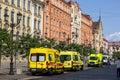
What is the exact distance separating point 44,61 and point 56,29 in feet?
200

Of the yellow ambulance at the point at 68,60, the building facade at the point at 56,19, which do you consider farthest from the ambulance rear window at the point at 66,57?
the building facade at the point at 56,19

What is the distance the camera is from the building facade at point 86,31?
130 meters

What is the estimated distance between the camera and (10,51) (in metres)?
33.4

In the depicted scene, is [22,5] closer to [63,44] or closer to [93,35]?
[63,44]

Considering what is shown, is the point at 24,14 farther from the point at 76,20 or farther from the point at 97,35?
the point at 97,35

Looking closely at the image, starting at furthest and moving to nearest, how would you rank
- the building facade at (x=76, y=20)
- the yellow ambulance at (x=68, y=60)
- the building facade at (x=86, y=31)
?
the building facade at (x=86, y=31) < the building facade at (x=76, y=20) < the yellow ambulance at (x=68, y=60)

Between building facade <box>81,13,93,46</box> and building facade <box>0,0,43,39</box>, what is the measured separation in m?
45.3

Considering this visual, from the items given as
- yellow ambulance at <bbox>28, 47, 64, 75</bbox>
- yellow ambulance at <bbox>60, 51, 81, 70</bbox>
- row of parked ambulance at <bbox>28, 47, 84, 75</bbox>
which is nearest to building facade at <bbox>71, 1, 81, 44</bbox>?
yellow ambulance at <bbox>60, 51, 81, 70</bbox>

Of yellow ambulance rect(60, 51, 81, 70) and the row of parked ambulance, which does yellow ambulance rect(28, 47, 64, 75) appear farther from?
yellow ambulance rect(60, 51, 81, 70)

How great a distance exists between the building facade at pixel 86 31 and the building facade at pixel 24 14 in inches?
1783

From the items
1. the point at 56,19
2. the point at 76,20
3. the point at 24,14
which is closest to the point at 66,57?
the point at 24,14

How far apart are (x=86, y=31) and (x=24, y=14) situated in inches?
2622

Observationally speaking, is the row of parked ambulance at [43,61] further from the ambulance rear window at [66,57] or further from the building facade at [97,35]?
the building facade at [97,35]

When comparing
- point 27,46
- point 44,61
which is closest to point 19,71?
point 44,61
